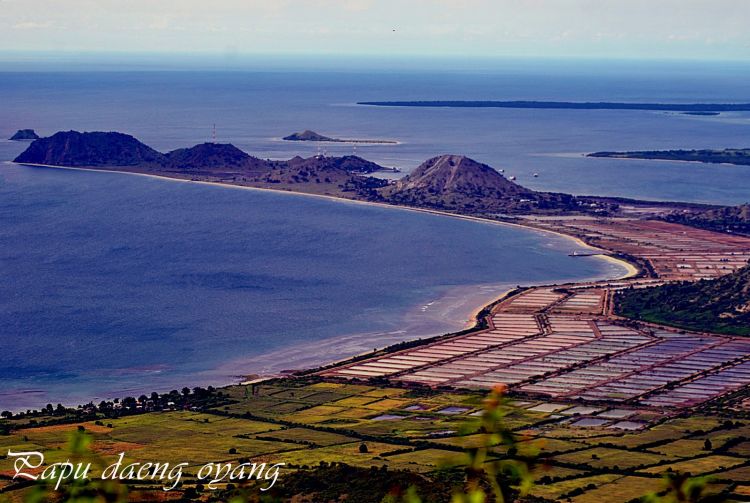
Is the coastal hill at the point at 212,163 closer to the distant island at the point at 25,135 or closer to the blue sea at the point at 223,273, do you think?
the blue sea at the point at 223,273

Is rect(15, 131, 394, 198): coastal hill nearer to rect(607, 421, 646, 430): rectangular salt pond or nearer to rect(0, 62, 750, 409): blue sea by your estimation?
rect(0, 62, 750, 409): blue sea

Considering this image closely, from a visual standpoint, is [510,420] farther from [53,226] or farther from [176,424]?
[53,226]

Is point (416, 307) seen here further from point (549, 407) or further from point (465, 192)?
point (465, 192)

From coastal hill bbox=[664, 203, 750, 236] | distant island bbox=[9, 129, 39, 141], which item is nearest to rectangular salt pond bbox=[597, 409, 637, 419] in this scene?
coastal hill bbox=[664, 203, 750, 236]

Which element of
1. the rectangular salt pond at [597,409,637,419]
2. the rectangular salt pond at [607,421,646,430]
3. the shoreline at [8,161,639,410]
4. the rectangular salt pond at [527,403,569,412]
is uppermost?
the rectangular salt pond at [607,421,646,430]

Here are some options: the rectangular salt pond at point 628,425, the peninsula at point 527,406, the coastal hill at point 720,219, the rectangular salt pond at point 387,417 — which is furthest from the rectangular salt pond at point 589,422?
the coastal hill at point 720,219

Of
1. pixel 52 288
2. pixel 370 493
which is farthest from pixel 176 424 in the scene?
pixel 52 288

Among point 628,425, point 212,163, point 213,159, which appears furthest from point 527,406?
point 213,159
